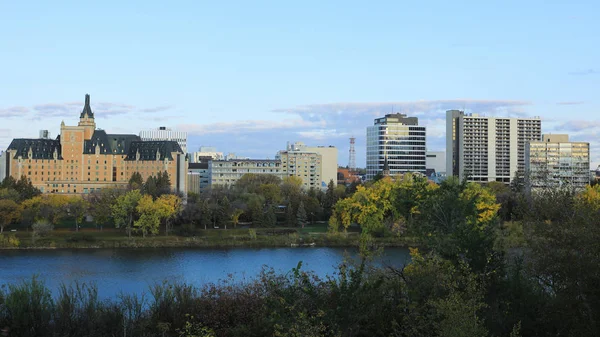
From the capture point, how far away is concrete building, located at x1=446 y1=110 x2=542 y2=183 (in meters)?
98.6

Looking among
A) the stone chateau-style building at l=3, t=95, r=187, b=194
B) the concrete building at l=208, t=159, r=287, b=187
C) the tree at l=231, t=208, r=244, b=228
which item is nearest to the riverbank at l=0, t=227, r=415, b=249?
the tree at l=231, t=208, r=244, b=228

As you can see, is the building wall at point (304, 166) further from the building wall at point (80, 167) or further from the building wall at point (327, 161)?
the building wall at point (80, 167)

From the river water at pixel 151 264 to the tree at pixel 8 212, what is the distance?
5811 millimetres

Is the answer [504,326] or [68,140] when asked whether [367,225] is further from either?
[68,140]

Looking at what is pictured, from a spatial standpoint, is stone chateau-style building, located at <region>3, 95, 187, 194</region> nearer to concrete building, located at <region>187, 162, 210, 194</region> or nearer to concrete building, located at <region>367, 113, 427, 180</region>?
concrete building, located at <region>187, 162, 210, 194</region>

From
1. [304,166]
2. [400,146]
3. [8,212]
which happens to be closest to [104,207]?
[8,212]

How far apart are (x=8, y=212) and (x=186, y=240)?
12.6 m

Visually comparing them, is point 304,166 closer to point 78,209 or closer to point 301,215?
point 301,215

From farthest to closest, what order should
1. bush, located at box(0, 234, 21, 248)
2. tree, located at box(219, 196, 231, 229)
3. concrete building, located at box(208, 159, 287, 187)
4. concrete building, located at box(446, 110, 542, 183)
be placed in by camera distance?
concrete building, located at box(446, 110, 542, 183) < concrete building, located at box(208, 159, 287, 187) < tree, located at box(219, 196, 231, 229) < bush, located at box(0, 234, 21, 248)

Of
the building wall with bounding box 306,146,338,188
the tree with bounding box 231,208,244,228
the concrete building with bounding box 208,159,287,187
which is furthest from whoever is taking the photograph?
the building wall with bounding box 306,146,338,188

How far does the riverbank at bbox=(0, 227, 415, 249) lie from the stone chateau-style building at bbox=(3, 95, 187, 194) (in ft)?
111

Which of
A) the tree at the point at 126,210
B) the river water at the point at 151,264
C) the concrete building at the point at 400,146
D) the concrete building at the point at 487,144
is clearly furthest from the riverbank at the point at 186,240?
the concrete building at the point at 487,144

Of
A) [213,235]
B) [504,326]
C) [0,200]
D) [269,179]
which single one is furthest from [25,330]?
[269,179]

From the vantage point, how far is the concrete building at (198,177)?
92.1 metres
